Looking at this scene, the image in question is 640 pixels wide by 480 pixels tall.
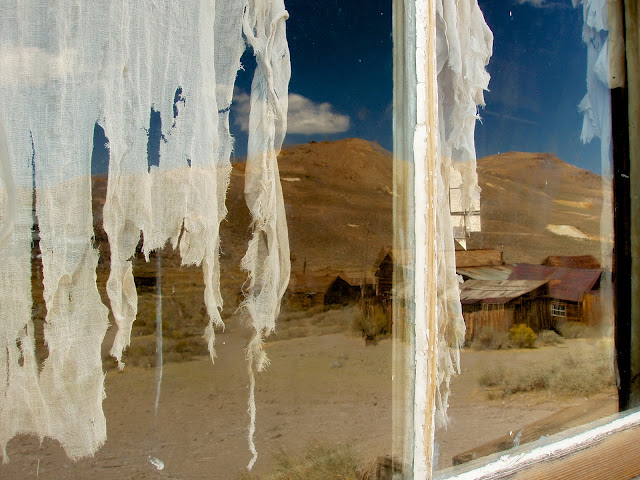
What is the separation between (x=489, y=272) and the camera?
254cm

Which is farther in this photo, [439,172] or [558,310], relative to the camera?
[558,310]

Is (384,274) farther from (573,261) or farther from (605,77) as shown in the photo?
(605,77)

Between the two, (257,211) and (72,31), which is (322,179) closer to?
(257,211)

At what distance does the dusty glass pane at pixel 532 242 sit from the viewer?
2.13 meters

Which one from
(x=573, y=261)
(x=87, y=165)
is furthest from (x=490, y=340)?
(x=87, y=165)

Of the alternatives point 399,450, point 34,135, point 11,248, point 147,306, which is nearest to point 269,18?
point 34,135

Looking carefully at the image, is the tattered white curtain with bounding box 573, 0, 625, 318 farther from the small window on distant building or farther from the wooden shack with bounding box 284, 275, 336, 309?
the wooden shack with bounding box 284, 275, 336, 309

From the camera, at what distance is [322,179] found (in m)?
4.16

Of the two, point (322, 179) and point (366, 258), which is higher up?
point (322, 179)

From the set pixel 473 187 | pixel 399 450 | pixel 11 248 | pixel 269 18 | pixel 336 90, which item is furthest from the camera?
pixel 336 90

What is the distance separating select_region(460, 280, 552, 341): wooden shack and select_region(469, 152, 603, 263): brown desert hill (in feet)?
0.54

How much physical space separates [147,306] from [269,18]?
3.52 m

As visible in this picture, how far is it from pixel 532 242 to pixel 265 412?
1860 millimetres

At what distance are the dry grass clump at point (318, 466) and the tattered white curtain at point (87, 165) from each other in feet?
3.11
